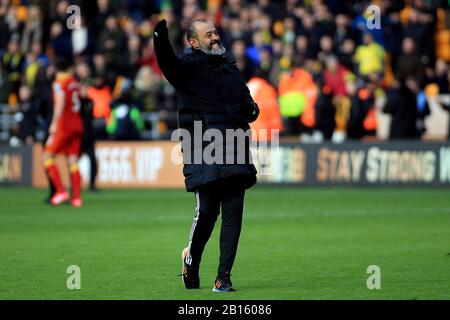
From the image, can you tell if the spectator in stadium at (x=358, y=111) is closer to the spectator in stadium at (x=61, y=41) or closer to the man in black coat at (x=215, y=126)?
the spectator in stadium at (x=61, y=41)

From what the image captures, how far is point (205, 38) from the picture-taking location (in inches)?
413

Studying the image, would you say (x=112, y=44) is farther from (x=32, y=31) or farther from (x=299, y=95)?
(x=299, y=95)

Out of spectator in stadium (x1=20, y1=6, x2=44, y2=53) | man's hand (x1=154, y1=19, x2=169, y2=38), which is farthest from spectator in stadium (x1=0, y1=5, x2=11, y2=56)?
man's hand (x1=154, y1=19, x2=169, y2=38)

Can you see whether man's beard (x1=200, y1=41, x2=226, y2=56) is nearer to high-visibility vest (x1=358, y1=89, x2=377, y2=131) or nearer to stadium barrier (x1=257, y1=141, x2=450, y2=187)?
stadium barrier (x1=257, y1=141, x2=450, y2=187)

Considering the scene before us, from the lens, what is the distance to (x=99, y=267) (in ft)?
41.2

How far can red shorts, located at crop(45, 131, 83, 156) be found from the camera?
2073cm

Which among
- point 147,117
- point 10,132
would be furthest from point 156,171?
point 10,132

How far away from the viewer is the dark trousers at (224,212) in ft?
34.4

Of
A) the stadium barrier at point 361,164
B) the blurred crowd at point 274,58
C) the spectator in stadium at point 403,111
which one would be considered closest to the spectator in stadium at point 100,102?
the blurred crowd at point 274,58

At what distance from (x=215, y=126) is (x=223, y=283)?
1325 mm

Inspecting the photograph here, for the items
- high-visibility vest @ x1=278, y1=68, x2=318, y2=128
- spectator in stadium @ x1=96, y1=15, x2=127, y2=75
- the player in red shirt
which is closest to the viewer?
the player in red shirt

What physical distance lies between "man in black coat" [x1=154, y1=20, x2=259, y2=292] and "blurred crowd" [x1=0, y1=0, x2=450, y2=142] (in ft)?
49.0
